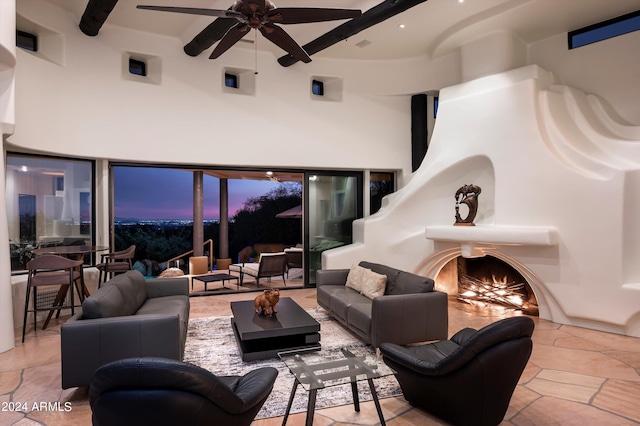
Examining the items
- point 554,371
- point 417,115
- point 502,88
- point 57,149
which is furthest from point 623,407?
point 57,149

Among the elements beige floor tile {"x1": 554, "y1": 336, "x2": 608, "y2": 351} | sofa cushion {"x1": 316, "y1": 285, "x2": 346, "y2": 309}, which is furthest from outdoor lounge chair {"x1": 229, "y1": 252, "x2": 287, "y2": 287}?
beige floor tile {"x1": 554, "y1": 336, "x2": 608, "y2": 351}

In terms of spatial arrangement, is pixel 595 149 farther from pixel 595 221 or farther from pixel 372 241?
pixel 372 241

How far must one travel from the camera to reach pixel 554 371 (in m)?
3.78

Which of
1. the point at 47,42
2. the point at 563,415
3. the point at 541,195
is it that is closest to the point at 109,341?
the point at 563,415

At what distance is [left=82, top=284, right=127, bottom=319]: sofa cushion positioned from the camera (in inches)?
131

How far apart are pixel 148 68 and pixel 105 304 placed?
16.2 feet

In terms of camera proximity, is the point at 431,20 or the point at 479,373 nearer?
the point at 479,373

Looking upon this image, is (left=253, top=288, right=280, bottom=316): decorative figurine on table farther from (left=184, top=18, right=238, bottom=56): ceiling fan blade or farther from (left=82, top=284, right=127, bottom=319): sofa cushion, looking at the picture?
(left=184, top=18, right=238, bottom=56): ceiling fan blade

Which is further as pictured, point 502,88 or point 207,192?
point 207,192

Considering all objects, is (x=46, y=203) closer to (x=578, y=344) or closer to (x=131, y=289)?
(x=131, y=289)

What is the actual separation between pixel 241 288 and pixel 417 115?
5.38m

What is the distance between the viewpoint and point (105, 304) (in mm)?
3434

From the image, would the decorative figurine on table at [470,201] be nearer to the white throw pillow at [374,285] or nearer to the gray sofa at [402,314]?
the gray sofa at [402,314]

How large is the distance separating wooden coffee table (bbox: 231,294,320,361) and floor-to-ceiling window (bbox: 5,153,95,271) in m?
3.82
